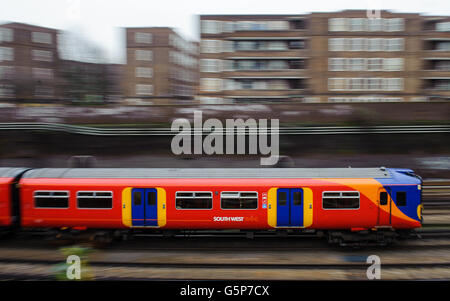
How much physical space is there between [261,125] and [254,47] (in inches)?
712

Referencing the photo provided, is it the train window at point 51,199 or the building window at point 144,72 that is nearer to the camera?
the train window at point 51,199

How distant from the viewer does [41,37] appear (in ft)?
179

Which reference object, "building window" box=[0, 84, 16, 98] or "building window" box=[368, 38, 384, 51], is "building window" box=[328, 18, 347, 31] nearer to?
"building window" box=[368, 38, 384, 51]

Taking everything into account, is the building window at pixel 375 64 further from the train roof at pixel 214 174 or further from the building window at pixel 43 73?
the building window at pixel 43 73

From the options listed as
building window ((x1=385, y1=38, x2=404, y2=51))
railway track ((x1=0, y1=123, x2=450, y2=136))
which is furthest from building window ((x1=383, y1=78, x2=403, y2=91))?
railway track ((x1=0, y1=123, x2=450, y2=136))

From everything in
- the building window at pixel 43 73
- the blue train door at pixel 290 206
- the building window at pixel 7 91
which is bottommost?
the blue train door at pixel 290 206

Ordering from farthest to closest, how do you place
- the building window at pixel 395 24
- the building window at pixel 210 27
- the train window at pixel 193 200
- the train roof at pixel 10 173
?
the building window at pixel 210 27, the building window at pixel 395 24, the train roof at pixel 10 173, the train window at pixel 193 200

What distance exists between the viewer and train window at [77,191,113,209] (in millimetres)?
12176

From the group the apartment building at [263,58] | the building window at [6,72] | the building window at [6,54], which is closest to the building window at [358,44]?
the apartment building at [263,58]

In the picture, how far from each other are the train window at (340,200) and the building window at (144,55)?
2004 inches

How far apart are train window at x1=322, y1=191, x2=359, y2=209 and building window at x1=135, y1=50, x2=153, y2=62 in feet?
167

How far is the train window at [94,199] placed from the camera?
39.9ft

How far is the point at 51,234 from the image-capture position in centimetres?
1289
